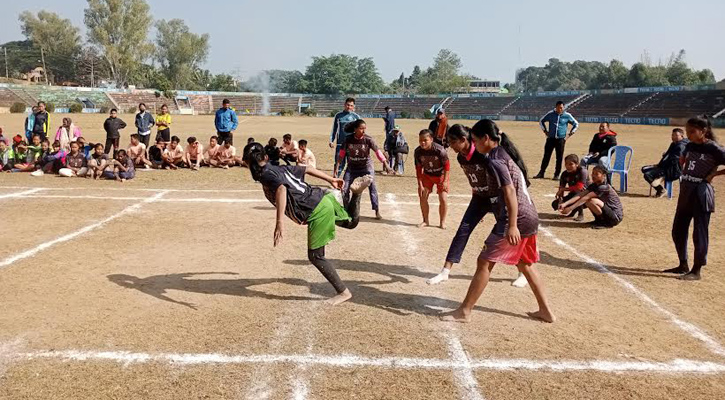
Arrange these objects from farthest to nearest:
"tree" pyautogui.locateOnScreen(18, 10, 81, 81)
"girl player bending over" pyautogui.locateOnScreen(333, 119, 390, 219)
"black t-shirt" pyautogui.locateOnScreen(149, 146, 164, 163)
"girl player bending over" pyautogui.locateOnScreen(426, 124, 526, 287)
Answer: "tree" pyautogui.locateOnScreen(18, 10, 81, 81) < "black t-shirt" pyautogui.locateOnScreen(149, 146, 164, 163) < "girl player bending over" pyautogui.locateOnScreen(333, 119, 390, 219) < "girl player bending over" pyautogui.locateOnScreen(426, 124, 526, 287)

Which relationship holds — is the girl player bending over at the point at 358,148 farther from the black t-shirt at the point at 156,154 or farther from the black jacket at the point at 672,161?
the black t-shirt at the point at 156,154

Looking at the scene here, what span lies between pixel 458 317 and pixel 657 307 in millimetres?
2227

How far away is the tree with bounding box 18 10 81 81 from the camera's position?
330ft

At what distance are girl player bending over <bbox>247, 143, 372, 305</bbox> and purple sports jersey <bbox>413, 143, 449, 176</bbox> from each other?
10.9 feet

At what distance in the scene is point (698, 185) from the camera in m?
6.46

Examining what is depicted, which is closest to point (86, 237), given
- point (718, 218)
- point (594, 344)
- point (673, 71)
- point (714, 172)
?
point (594, 344)

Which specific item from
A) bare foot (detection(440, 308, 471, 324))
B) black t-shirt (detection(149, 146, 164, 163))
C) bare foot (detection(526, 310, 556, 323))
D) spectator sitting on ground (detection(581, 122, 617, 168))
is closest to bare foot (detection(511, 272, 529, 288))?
bare foot (detection(526, 310, 556, 323))

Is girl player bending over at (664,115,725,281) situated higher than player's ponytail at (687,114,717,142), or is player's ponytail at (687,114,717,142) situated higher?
player's ponytail at (687,114,717,142)

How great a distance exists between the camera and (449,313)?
5301mm

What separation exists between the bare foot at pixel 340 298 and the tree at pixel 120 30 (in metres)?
88.9

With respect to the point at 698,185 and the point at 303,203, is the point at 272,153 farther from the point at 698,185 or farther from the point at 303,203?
the point at 698,185

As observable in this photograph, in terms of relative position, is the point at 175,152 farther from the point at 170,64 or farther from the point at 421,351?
the point at 170,64

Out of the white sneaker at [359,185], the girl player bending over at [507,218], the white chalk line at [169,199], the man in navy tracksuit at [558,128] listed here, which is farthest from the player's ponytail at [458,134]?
the man in navy tracksuit at [558,128]

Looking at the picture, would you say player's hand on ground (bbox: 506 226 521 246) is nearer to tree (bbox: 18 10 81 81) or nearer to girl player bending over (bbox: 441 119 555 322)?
girl player bending over (bbox: 441 119 555 322)
